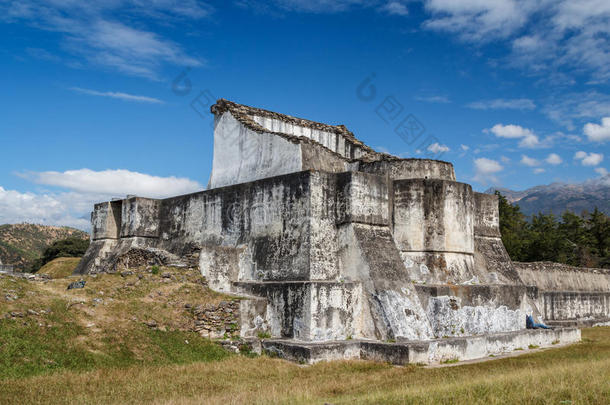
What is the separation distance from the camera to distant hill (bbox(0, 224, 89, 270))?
169ft

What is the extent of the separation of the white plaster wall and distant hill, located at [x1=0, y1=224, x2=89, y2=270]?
115 ft

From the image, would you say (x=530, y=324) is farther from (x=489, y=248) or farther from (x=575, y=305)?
(x=575, y=305)

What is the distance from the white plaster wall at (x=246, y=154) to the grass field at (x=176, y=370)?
4651mm

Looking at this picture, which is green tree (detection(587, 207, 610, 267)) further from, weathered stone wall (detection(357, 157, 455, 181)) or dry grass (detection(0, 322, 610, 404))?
dry grass (detection(0, 322, 610, 404))

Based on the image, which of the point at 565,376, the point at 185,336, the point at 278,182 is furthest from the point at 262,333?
the point at 565,376

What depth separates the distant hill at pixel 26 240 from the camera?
51.4 m

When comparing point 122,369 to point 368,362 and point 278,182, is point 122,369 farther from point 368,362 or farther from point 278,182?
point 278,182

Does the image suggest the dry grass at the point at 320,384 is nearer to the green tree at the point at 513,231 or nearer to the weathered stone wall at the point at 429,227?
the weathered stone wall at the point at 429,227

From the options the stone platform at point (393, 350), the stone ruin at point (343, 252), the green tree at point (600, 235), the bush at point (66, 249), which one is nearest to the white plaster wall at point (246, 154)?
the stone ruin at point (343, 252)

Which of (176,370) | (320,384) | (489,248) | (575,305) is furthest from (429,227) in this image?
→ (575,305)

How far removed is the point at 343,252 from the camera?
41.8 ft

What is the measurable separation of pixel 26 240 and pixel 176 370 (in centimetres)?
5736

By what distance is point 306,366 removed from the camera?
1051 cm

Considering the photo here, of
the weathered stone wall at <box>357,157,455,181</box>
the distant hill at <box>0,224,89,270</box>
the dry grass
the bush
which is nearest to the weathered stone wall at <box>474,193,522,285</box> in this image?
the weathered stone wall at <box>357,157,455,181</box>
